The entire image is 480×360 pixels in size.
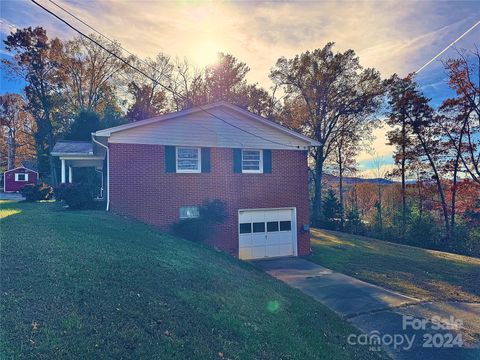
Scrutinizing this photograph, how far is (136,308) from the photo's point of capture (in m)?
4.76

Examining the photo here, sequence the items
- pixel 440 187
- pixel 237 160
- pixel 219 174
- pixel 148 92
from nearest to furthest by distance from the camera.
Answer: pixel 219 174 < pixel 237 160 < pixel 440 187 < pixel 148 92

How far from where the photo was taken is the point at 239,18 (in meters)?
9.52

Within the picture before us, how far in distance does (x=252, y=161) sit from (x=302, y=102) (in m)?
19.4

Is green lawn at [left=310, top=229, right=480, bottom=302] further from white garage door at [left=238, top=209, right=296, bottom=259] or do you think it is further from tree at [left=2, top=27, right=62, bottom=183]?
tree at [left=2, top=27, right=62, bottom=183]

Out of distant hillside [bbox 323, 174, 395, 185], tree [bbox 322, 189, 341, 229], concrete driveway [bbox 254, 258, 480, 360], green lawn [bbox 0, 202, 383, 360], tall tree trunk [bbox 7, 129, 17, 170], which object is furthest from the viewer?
tall tree trunk [bbox 7, 129, 17, 170]

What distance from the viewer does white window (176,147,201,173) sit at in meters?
14.3

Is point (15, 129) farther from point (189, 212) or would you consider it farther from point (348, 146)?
point (348, 146)

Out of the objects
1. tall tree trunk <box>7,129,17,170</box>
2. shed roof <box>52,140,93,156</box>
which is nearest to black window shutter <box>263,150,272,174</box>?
shed roof <box>52,140,93,156</box>

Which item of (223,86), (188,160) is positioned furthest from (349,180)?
(188,160)

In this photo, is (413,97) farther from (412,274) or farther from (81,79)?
(81,79)

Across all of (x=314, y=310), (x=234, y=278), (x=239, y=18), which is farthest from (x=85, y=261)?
(x=239, y=18)

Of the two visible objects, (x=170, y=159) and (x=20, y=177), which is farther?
(x=20, y=177)

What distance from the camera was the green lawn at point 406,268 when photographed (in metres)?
10.9

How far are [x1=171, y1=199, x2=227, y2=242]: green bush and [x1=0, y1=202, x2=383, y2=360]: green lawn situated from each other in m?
5.10
